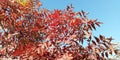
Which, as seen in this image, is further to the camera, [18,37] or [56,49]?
[18,37]

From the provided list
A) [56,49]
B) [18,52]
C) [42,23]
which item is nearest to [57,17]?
[42,23]

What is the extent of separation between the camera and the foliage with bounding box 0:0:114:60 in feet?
19.0

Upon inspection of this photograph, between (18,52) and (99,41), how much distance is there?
1.95 metres

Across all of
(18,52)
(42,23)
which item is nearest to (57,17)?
(42,23)

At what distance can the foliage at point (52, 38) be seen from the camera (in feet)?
19.0

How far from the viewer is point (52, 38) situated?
589cm

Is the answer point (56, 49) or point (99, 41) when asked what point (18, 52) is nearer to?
point (56, 49)

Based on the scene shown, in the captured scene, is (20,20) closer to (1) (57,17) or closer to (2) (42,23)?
(2) (42,23)

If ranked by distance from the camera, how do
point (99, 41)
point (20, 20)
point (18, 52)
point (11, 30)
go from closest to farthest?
point (18, 52) → point (99, 41) → point (11, 30) → point (20, 20)

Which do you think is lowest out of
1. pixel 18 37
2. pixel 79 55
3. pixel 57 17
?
pixel 79 55

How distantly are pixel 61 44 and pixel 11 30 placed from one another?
1589mm

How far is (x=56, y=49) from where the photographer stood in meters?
5.84

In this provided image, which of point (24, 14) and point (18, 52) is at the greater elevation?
point (24, 14)

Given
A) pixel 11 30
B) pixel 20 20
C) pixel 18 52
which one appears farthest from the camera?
pixel 20 20
